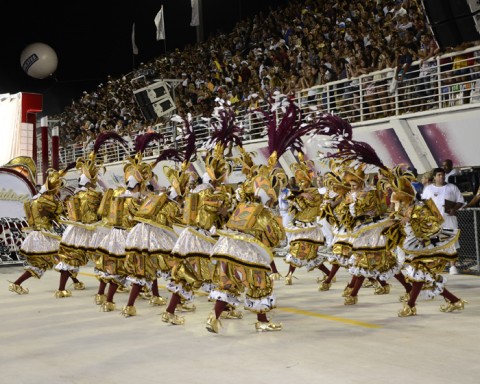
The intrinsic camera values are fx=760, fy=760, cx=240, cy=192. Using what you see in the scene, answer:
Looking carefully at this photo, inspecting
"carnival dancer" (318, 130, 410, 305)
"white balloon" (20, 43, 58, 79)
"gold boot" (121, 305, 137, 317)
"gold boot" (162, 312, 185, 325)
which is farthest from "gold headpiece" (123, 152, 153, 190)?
"white balloon" (20, 43, 58, 79)

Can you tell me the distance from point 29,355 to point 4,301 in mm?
4104

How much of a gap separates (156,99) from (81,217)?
11.7 metres

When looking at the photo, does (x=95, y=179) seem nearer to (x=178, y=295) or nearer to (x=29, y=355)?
(x=178, y=295)

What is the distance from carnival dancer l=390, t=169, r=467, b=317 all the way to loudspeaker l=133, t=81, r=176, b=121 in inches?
568

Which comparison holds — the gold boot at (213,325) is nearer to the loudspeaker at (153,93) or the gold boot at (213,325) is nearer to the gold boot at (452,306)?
the gold boot at (452,306)

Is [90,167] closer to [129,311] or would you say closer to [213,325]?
[129,311]

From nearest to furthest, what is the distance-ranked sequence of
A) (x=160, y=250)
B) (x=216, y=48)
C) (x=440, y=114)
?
(x=160, y=250) → (x=440, y=114) → (x=216, y=48)

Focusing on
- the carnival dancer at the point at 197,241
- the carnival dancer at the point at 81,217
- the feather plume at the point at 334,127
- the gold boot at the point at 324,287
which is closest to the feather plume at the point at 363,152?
the feather plume at the point at 334,127

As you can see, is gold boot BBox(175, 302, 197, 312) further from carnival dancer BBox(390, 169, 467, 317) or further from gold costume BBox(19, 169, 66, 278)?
gold costume BBox(19, 169, 66, 278)

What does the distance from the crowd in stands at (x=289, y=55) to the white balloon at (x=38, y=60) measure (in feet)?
9.15

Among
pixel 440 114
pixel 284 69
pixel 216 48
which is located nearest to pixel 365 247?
pixel 440 114

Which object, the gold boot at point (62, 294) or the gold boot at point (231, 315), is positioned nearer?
the gold boot at point (231, 315)

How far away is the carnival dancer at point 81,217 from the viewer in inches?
406

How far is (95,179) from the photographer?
1043 centimetres
